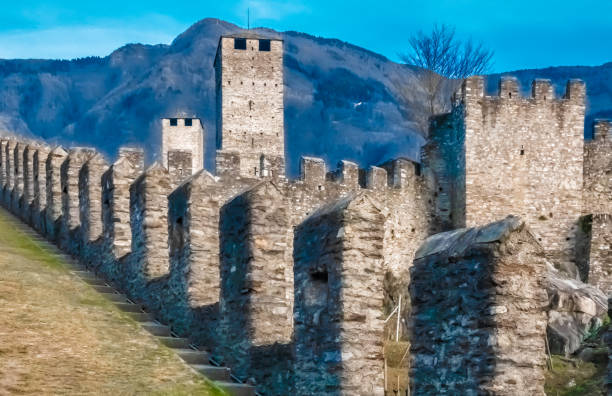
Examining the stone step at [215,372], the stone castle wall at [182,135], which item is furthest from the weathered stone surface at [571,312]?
the stone castle wall at [182,135]

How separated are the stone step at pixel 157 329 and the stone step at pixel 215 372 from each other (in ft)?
7.15

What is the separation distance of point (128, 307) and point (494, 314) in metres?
10.4

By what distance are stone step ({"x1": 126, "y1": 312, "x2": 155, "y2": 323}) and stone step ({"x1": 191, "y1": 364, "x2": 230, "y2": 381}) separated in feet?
10.8

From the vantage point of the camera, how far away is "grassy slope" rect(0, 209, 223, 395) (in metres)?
12.7

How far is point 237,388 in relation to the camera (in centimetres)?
1416

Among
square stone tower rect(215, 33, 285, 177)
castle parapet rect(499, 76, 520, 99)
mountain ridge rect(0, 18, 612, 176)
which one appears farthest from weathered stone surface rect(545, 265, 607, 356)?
mountain ridge rect(0, 18, 612, 176)

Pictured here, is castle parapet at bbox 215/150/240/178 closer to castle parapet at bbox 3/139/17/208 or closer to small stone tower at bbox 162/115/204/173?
castle parapet at bbox 3/139/17/208

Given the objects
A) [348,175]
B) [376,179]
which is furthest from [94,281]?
[376,179]

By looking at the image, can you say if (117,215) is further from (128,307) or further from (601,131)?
(601,131)

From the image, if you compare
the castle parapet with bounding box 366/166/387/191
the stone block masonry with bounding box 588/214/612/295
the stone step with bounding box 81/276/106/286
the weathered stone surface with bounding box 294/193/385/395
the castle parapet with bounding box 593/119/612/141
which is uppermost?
the castle parapet with bounding box 593/119/612/141

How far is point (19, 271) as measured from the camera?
62.3 ft

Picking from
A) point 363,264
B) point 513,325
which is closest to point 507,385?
point 513,325

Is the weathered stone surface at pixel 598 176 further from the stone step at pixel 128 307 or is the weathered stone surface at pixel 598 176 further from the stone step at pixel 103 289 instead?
the stone step at pixel 128 307

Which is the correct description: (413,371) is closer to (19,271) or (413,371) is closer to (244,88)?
(19,271)
